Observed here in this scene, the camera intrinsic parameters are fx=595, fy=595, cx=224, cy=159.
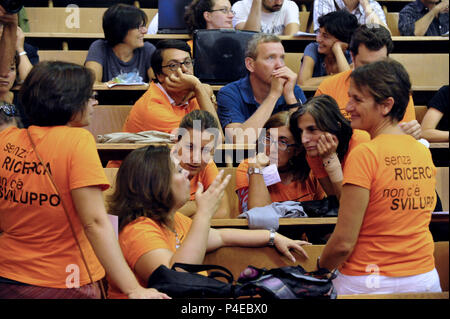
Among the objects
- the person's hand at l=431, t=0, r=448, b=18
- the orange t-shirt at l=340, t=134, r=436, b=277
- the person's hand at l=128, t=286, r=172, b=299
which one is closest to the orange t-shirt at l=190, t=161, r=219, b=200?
the orange t-shirt at l=340, t=134, r=436, b=277

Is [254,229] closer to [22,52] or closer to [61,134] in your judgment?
[61,134]

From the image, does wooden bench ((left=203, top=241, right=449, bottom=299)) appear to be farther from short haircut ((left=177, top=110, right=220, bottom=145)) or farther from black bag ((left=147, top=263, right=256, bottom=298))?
short haircut ((left=177, top=110, right=220, bottom=145))

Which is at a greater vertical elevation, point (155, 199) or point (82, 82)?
point (82, 82)

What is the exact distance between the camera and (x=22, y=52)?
121 inches

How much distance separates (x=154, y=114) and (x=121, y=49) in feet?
2.95

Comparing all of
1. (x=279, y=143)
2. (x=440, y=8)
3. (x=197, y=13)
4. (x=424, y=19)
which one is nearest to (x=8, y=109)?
(x=279, y=143)

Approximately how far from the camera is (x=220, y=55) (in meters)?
3.14

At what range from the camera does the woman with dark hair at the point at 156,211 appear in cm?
157

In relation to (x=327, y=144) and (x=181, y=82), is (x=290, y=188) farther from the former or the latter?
(x=181, y=82)

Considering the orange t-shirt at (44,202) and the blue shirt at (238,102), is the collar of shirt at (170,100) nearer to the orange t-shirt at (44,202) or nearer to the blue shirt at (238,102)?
the blue shirt at (238,102)

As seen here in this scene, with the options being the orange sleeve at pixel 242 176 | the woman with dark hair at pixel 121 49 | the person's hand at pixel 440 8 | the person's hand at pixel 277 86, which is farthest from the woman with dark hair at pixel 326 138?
the person's hand at pixel 440 8

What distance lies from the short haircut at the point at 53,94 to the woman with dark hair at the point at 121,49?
1.75 metres
